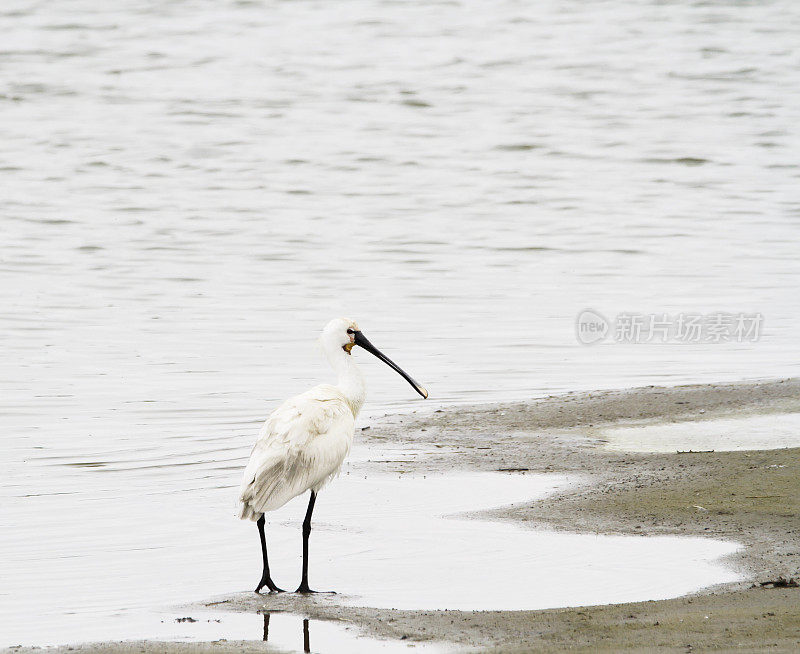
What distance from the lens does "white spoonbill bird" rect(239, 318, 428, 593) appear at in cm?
656

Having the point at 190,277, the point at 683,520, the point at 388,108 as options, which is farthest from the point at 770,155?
the point at 683,520

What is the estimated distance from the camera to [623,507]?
24.7 ft

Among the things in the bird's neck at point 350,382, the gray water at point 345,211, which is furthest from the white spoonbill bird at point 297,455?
the gray water at point 345,211

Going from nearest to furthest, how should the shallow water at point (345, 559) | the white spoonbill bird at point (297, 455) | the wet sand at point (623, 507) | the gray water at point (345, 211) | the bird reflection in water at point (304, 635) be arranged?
the wet sand at point (623, 507) < the bird reflection in water at point (304, 635) < the shallow water at point (345, 559) < the white spoonbill bird at point (297, 455) < the gray water at point (345, 211)

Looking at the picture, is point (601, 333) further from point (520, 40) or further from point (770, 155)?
point (520, 40)

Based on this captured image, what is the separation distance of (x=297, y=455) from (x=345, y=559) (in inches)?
24.7

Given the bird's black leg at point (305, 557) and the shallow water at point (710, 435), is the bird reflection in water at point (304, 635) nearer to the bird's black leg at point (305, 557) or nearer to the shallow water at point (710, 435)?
the bird's black leg at point (305, 557)

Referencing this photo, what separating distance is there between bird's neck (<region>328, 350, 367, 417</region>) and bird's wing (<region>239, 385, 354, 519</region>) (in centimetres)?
40

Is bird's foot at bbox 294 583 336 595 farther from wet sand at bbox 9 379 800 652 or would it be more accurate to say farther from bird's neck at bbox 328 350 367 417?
bird's neck at bbox 328 350 367 417

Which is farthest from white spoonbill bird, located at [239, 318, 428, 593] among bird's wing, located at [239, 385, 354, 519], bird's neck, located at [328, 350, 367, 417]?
bird's neck, located at [328, 350, 367, 417]

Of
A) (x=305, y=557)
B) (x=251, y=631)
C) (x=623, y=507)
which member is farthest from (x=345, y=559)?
(x=623, y=507)

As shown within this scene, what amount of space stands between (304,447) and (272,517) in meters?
1.18

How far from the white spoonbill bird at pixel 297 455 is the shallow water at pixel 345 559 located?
1.14ft

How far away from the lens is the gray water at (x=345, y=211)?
1120 cm
